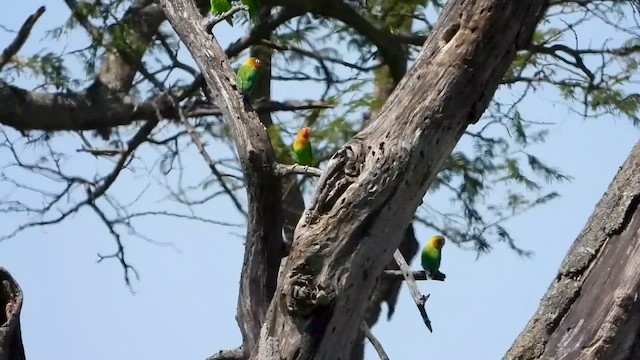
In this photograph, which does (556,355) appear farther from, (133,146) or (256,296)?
(133,146)

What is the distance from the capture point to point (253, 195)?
2.83 m

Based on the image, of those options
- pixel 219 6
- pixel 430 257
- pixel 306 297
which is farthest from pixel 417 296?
pixel 430 257

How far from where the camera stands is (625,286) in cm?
158

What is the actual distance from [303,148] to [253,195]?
5.36ft

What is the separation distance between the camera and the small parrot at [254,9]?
13.9 ft

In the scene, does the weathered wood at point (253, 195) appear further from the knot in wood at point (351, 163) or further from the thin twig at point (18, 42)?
the thin twig at point (18, 42)

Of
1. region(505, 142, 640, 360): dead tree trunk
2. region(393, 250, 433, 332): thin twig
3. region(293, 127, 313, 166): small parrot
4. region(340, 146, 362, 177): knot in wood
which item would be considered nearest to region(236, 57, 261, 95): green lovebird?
region(293, 127, 313, 166): small parrot

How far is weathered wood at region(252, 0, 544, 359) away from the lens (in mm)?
2041

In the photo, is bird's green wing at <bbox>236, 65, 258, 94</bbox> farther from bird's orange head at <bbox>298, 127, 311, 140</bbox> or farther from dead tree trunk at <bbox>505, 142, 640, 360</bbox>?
dead tree trunk at <bbox>505, 142, 640, 360</bbox>

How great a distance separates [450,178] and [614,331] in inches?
146

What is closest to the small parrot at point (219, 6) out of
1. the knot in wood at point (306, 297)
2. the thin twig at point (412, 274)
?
the thin twig at point (412, 274)

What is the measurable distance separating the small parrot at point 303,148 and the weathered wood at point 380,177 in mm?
2269

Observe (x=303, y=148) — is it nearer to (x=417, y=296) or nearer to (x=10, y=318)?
(x=417, y=296)

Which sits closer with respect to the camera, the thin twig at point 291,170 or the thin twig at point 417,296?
the thin twig at point 291,170
